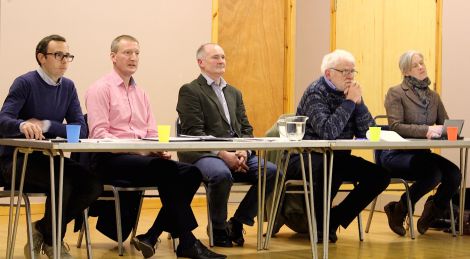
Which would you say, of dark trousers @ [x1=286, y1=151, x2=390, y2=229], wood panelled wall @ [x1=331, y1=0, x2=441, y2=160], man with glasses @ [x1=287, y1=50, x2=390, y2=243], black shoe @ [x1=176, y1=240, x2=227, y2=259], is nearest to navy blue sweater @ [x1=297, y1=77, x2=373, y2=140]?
man with glasses @ [x1=287, y1=50, x2=390, y2=243]

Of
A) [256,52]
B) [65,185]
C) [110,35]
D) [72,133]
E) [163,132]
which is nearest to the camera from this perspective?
[72,133]

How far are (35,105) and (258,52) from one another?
3.66 meters

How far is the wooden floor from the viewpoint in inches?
162

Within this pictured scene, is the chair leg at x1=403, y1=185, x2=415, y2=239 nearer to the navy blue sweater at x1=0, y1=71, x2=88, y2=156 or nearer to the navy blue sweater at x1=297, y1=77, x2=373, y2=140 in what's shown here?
the navy blue sweater at x1=297, y1=77, x2=373, y2=140

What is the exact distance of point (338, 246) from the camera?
14.7 ft

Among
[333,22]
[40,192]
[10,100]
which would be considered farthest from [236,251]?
[333,22]

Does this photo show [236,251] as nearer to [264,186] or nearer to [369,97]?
[264,186]

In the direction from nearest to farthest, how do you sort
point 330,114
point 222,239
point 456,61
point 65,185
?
point 65,185 → point 222,239 → point 330,114 → point 456,61

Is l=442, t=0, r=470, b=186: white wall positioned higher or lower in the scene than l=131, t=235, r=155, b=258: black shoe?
higher

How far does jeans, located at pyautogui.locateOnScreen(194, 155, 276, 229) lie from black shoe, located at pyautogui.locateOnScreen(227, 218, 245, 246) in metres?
0.06

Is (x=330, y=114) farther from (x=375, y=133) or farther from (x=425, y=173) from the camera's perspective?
(x=425, y=173)

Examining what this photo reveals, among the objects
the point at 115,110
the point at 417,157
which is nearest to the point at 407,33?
the point at 417,157

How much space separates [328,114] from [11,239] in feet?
6.20

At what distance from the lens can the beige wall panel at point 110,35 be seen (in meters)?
5.89
